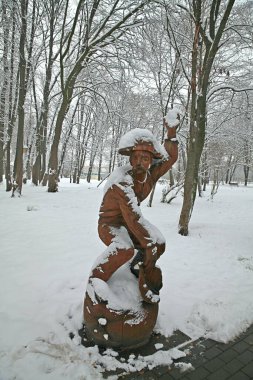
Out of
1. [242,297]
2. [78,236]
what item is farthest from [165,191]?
[242,297]

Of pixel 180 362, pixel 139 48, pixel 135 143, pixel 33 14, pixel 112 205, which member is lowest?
pixel 180 362

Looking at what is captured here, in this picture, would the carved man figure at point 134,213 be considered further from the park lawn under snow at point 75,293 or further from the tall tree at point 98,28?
the tall tree at point 98,28

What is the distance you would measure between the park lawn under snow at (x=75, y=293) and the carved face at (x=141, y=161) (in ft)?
5.49

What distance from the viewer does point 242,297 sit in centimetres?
344

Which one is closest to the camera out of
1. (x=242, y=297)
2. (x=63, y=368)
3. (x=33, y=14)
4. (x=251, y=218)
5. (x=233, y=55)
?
(x=63, y=368)

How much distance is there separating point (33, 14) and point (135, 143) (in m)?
11.7

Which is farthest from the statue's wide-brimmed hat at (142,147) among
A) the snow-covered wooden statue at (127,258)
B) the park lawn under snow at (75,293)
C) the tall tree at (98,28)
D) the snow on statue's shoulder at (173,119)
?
the tall tree at (98,28)

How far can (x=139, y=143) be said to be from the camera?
2.30 m

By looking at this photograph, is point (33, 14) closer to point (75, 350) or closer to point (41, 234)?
point (41, 234)

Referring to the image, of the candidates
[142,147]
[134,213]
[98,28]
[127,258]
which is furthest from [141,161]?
[98,28]

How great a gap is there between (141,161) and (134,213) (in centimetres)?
49

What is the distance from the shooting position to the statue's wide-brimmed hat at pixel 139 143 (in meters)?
2.31

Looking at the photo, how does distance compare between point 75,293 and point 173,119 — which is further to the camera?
point 75,293

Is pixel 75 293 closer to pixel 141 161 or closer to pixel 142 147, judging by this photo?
pixel 141 161
